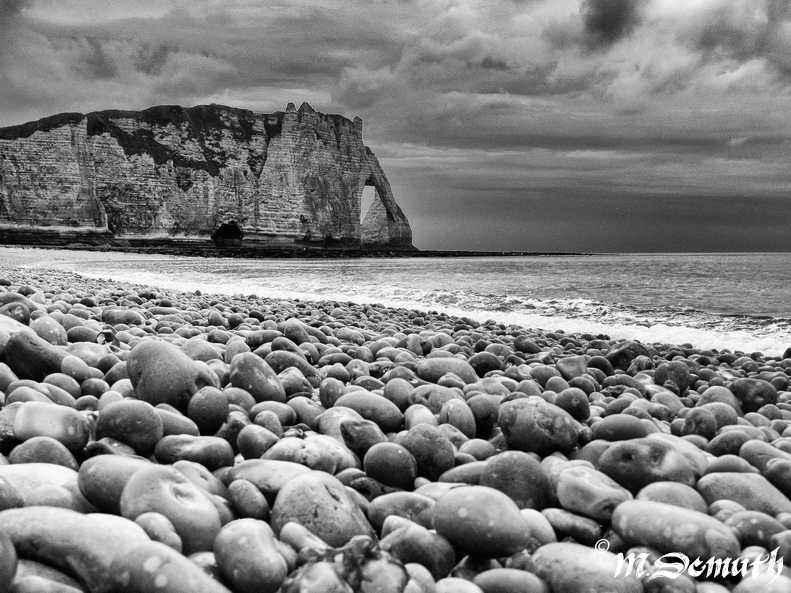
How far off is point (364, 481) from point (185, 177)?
63987 millimetres

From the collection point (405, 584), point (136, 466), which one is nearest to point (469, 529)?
point (405, 584)

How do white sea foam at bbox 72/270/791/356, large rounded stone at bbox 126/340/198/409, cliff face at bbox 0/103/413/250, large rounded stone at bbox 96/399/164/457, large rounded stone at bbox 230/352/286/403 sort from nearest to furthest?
large rounded stone at bbox 96/399/164/457 → large rounded stone at bbox 126/340/198/409 → large rounded stone at bbox 230/352/286/403 → white sea foam at bbox 72/270/791/356 → cliff face at bbox 0/103/413/250

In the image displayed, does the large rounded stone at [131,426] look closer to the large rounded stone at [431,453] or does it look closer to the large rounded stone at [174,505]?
the large rounded stone at [174,505]

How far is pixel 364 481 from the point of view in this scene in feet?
6.75

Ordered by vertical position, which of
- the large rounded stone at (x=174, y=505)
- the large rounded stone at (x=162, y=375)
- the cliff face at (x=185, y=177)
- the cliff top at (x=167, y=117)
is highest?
the cliff top at (x=167, y=117)

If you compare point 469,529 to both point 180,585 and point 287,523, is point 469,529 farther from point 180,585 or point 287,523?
point 180,585

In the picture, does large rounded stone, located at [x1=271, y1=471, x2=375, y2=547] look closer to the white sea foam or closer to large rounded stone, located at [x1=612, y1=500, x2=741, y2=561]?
large rounded stone, located at [x1=612, y1=500, x2=741, y2=561]

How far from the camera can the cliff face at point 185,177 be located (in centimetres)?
5488

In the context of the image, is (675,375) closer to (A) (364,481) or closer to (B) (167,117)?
(A) (364,481)

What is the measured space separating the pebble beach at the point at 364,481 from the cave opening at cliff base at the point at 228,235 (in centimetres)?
6190

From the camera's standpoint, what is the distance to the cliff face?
54.9 meters

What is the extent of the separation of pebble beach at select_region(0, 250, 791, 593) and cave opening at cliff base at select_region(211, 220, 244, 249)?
2437 inches

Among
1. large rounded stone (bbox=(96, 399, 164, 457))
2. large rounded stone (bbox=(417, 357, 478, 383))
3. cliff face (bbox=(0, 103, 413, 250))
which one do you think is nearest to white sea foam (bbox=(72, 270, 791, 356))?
large rounded stone (bbox=(417, 357, 478, 383))

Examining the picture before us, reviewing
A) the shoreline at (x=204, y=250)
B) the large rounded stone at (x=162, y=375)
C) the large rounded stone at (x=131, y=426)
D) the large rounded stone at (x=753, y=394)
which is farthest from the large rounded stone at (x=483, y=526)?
the shoreline at (x=204, y=250)
